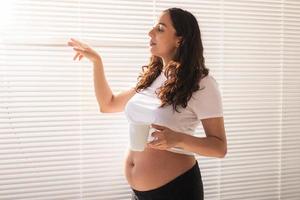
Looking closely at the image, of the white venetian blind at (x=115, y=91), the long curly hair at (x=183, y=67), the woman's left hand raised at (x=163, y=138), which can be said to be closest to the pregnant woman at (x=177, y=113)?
the long curly hair at (x=183, y=67)

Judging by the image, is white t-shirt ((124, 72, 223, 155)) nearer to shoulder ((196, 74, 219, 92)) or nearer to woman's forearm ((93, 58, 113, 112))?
shoulder ((196, 74, 219, 92))

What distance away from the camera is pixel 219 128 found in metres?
1.61

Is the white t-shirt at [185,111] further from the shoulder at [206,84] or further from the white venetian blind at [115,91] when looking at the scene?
the white venetian blind at [115,91]

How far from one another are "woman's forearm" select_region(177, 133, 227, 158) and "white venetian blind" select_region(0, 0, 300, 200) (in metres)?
0.54

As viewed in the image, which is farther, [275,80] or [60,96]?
[275,80]

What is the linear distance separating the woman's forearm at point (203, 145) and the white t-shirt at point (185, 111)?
0.10 meters

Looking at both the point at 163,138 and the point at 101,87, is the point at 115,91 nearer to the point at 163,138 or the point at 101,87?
the point at 101,87

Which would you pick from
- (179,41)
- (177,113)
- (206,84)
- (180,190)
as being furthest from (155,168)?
(179,41)

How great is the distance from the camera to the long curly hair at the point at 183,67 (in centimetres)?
162

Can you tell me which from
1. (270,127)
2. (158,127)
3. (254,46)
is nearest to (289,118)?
(270,127)

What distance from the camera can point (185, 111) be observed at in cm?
166

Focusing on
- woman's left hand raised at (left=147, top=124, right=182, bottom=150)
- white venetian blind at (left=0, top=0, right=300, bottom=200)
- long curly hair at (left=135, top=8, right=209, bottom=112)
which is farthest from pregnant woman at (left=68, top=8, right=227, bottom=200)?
white venetian blind at (left=0, top=0, right=300, bottom=200)

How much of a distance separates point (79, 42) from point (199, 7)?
0.70 metres

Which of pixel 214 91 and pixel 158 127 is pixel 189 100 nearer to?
pixel 214 91
